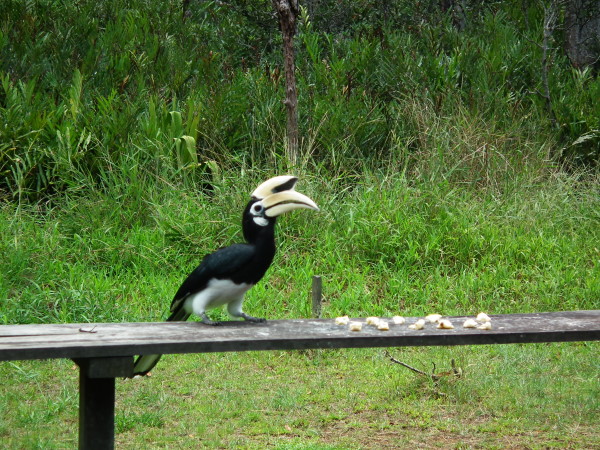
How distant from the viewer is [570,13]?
1047cm

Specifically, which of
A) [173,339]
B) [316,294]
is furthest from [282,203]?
[316,294]

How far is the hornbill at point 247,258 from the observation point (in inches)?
130

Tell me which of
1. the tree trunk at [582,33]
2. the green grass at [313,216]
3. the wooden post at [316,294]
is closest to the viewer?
the green grass at [313,216]

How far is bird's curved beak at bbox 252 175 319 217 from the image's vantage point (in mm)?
3342

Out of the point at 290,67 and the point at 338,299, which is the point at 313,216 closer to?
the point at 338,299

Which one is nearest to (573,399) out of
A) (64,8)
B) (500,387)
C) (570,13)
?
(500,387)

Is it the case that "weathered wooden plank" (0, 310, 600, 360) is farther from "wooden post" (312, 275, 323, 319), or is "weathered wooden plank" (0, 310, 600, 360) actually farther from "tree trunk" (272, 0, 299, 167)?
"tree trunk" (272, 0, 299, 167)

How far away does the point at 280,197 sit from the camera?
335cm

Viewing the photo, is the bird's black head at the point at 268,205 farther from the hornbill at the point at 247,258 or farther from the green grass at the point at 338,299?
the green grass at the point at 338,299

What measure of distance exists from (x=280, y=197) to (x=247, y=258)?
0.93ft

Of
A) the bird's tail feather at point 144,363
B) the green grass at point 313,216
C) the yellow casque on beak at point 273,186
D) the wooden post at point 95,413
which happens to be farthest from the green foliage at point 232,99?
the wooden post at point 95,413

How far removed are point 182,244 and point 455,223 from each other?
2.14 m

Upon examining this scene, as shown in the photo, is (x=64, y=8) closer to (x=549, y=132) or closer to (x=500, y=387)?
(x=549, y=132)

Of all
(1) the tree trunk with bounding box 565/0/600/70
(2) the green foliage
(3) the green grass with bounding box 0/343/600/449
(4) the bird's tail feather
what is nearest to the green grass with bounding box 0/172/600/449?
(3) the green grass with bounding box 0/343/600/449
